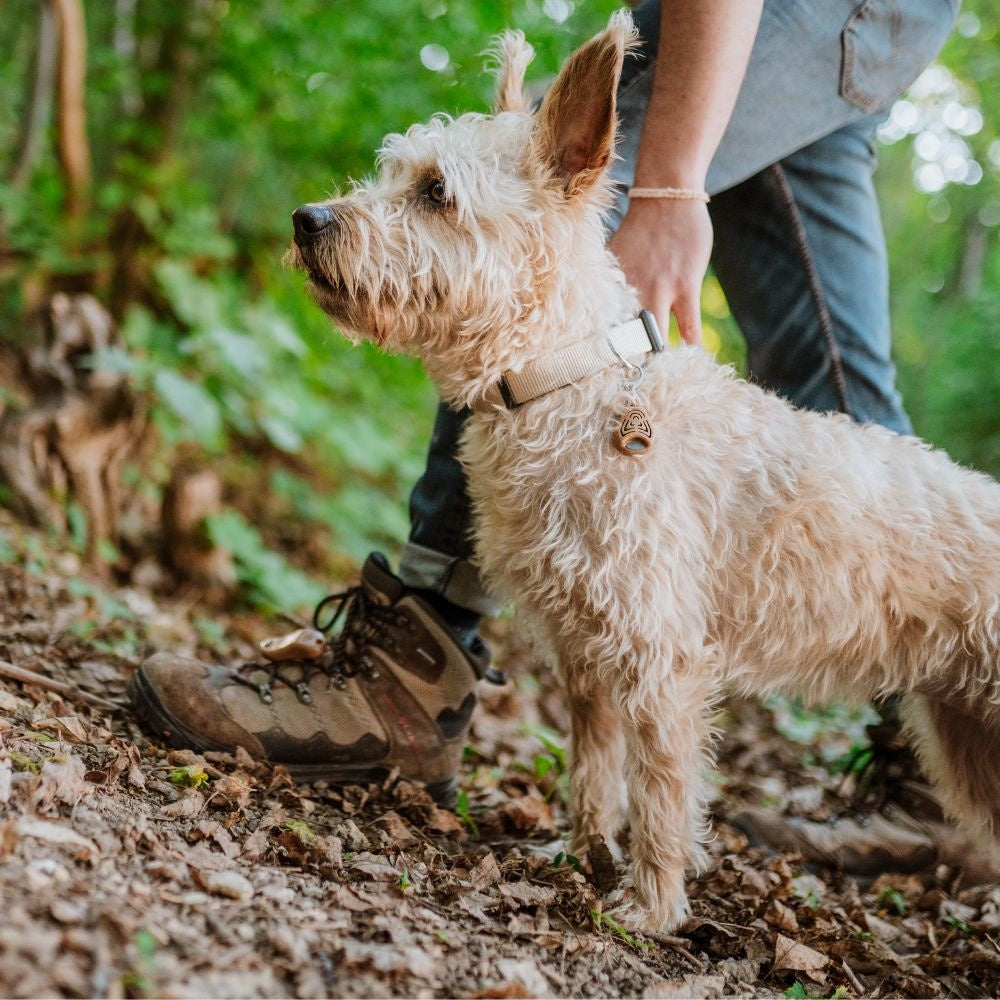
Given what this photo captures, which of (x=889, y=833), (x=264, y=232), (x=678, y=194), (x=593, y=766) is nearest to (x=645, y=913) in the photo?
(x=593, y=766)

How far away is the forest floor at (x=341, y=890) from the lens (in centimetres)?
163

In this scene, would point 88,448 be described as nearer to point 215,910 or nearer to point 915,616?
point 215,910

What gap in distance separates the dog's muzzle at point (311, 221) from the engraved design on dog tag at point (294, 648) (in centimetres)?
135

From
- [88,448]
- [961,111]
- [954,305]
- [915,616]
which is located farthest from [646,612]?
[954,305]

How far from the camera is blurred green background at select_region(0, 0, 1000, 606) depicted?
228 inches

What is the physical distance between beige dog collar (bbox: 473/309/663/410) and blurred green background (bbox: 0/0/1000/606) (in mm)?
2248

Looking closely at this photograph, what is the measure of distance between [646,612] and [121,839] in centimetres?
141

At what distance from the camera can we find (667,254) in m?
2.73

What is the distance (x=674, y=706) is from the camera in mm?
2543

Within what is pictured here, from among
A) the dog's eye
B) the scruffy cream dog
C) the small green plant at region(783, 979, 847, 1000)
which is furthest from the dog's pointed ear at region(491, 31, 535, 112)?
the small green plant at region(783, 979, 847, 1000)

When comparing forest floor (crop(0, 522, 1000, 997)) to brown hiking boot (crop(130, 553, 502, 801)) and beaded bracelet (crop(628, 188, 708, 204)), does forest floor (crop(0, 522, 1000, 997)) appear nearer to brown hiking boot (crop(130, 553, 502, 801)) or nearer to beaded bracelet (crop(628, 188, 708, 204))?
brown hiking boot (crop(130, 553, 502, 801))

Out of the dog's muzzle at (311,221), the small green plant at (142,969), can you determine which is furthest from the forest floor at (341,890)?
the dog's muzzle at (311,221)

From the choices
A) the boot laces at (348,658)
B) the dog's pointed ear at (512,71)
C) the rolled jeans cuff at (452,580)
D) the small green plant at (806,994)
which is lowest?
the small green plant at (806,994)

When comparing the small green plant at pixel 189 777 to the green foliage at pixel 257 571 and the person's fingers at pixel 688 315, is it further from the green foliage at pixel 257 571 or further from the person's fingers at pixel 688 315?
the green foliage at pixel 257 571
